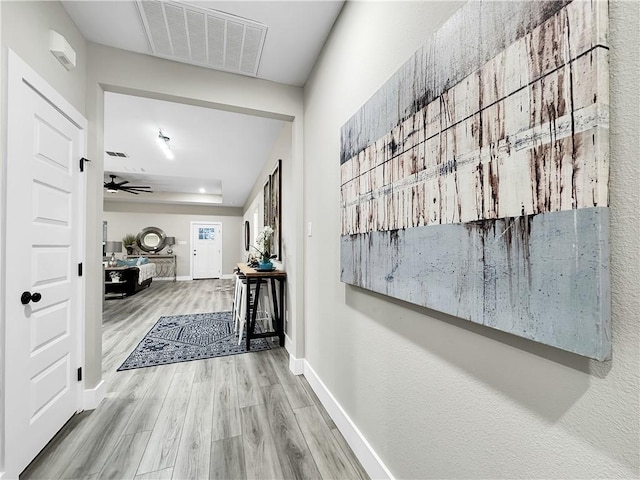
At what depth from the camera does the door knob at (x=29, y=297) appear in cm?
135

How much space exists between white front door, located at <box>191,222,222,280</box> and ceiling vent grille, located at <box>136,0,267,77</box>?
8.07 metres

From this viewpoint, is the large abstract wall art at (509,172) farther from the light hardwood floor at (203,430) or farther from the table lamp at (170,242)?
the table lamp at (170,242)

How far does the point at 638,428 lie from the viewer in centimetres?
49

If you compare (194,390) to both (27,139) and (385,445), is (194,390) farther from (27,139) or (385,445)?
(27,139)

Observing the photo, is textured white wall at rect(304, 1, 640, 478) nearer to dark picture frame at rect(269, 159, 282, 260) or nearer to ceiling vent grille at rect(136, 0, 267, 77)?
ceiling vent grille at rect(136, 0, 267, 77)

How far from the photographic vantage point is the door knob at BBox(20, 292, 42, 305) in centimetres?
135

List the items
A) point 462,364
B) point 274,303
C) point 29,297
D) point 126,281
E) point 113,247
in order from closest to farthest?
point 462,364, point 29,297, point 274,303, point 126,281, point 113,247

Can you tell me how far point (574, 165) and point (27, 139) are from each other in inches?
85.4

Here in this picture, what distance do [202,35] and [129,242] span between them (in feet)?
28.4

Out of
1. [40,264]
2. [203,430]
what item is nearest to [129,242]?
[40,264]

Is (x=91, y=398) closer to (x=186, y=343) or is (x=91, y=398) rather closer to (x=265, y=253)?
(x=186, y=343)

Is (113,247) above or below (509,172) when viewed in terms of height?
below

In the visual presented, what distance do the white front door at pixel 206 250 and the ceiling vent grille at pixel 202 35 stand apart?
807 centimetres

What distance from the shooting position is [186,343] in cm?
314
